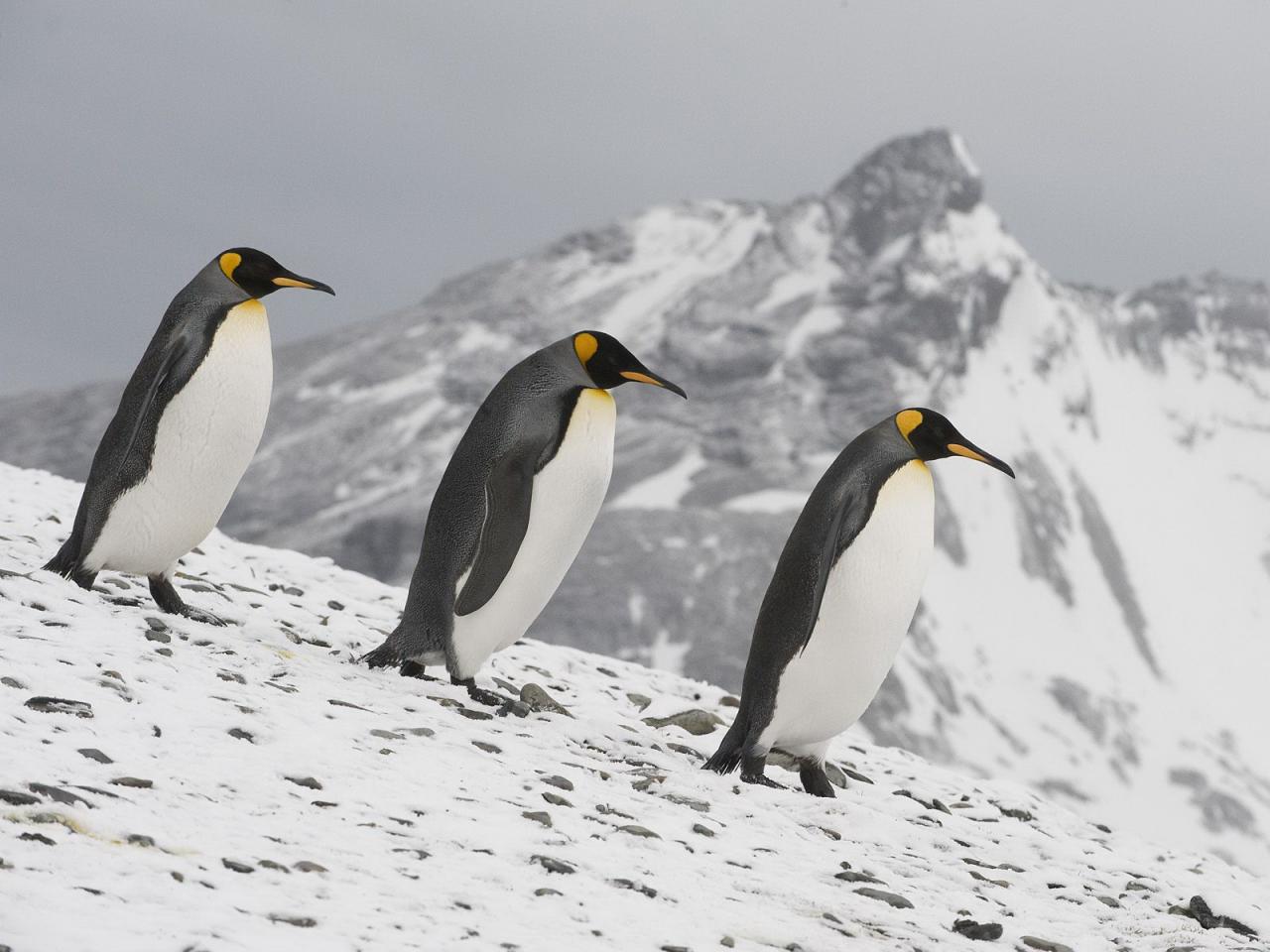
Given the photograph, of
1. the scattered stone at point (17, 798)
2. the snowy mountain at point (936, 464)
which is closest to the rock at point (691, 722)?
the scattered stone at point (17, 798)

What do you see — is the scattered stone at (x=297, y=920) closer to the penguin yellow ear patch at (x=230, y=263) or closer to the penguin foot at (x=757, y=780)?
the penguin foot at (x=757, y=780)

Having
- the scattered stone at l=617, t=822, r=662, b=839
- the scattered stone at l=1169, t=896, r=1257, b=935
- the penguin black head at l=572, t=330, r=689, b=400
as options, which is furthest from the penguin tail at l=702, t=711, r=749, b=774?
the scattered stone at l=1169, t=896, r=1257, b=935

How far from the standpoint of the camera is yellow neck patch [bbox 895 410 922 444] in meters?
6.72

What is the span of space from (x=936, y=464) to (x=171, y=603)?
105 meters

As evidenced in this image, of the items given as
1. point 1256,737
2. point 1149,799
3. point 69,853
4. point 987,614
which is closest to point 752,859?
point 69,853

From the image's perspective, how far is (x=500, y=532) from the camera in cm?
649

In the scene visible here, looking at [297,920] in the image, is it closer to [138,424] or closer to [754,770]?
[754,770]

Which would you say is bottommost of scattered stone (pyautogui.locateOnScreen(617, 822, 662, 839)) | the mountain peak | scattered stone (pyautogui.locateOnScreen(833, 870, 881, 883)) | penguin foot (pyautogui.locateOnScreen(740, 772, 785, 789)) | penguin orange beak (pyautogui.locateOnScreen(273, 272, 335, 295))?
scattered stone (pyautogui.locateOnScreen(617, 822, 662, 839))

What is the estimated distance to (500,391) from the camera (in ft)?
22.4

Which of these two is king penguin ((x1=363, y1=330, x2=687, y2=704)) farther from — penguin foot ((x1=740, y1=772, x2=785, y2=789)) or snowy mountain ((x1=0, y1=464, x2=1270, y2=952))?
penguin foot ((x1=740, y1=772, x2=785, y2=789))

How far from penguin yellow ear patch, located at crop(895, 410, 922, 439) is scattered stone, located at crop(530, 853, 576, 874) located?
3.15 metres

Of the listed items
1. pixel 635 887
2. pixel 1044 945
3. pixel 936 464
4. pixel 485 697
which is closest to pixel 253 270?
pixel 485 697

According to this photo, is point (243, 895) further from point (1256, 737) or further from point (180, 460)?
point (1256, 737)

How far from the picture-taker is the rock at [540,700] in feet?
23.1
